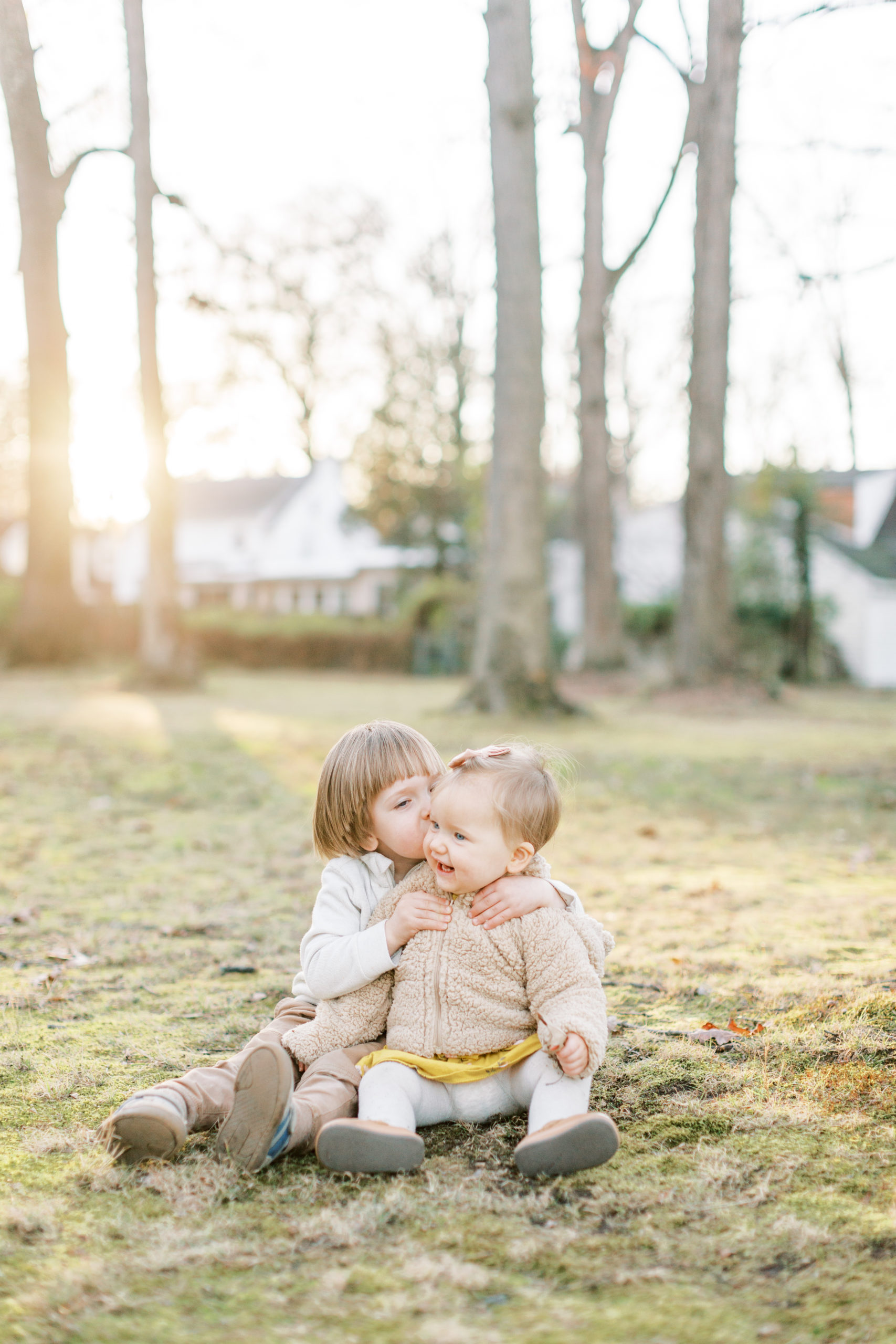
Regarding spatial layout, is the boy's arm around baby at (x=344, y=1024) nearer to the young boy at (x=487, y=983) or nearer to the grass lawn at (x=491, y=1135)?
the young boy at (x=487, y=983)

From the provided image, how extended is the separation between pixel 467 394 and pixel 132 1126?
26700mm

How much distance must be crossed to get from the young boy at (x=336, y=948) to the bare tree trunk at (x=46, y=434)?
14.4 m

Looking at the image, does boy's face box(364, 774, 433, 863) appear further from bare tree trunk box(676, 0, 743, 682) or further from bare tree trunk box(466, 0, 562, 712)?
bare tree trunk box(676, 0, 743, 682)

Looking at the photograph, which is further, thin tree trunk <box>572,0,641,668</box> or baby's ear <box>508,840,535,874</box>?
thin tree trunk <box>572,0,641,668</box>

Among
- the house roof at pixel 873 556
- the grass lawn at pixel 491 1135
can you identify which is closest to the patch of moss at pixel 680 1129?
the grass lawn at pixel 491 1135

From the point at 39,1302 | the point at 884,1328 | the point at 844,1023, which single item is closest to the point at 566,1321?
the point at 884,1328

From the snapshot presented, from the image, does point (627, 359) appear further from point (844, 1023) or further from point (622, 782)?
point (844, 1023)

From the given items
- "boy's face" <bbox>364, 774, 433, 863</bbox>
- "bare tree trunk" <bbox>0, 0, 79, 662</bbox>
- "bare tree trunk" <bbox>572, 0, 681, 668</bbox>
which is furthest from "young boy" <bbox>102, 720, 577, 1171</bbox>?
"bare tree trunk" <bbox>0, 0, 79, 662</bbox>

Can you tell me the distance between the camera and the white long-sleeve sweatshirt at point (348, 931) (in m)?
2.46

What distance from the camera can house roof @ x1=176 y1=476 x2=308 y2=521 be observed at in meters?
43.5

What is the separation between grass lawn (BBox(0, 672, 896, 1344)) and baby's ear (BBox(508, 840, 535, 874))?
57 cm

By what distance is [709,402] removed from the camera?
45.9 feet

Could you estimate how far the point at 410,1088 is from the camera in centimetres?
235

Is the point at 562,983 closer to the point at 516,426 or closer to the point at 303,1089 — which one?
the point at 303,1089
